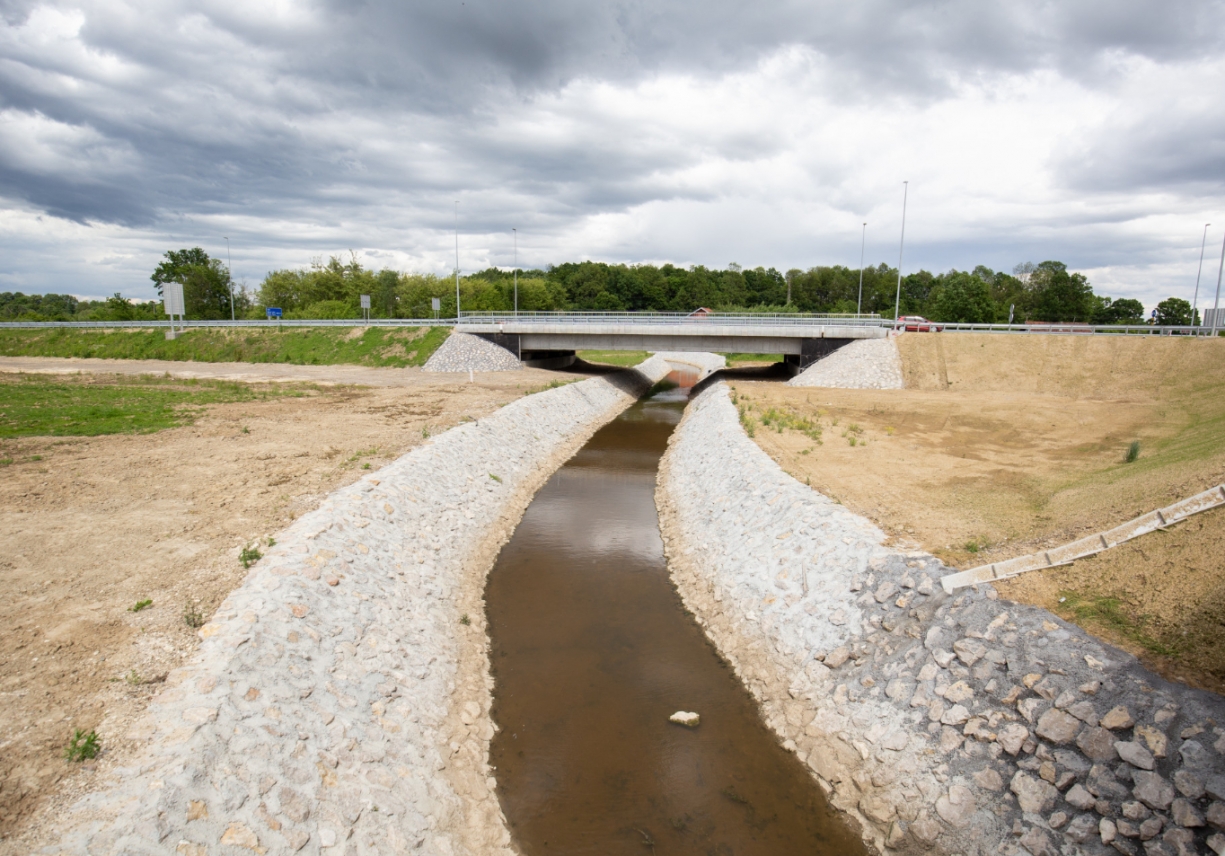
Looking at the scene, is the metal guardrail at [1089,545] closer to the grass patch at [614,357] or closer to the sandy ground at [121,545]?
the sandy ground at [121,545]

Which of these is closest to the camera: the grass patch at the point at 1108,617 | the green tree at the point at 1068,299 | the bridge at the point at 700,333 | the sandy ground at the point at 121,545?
the sandy ground at the point at 121,545

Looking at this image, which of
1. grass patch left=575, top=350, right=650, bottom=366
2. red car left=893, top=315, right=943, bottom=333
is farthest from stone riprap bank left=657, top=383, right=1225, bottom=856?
grass patch left=575, top=350, right=650, bottom=366

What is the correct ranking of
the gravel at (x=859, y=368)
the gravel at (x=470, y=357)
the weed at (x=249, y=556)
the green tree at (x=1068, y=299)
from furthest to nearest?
the green tree at (x=1068, y=299)
the gravel at (x=470, y=357)
the gravel at (x=859, y=368)
the weed at (x=249, y=556)

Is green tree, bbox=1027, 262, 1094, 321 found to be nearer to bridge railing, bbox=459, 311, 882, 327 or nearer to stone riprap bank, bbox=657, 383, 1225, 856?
bridge railing, bbox=459, 311, 882, 327

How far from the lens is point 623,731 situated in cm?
1275

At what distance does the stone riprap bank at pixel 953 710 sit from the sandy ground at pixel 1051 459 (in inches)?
41.9

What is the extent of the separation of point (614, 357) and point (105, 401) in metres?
62.0

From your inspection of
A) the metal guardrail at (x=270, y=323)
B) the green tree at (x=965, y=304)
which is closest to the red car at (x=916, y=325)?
the green tree at (x=965, y=304)

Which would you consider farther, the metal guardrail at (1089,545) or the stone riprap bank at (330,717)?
the metal guardrail at (1089,545)

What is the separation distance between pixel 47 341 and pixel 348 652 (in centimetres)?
9744

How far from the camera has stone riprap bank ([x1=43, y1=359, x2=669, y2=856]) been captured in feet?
26.1

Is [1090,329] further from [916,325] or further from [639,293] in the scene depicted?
[639,293]

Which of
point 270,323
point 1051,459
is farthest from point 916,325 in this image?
point 270,323

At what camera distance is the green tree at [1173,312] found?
97562 millimetres
